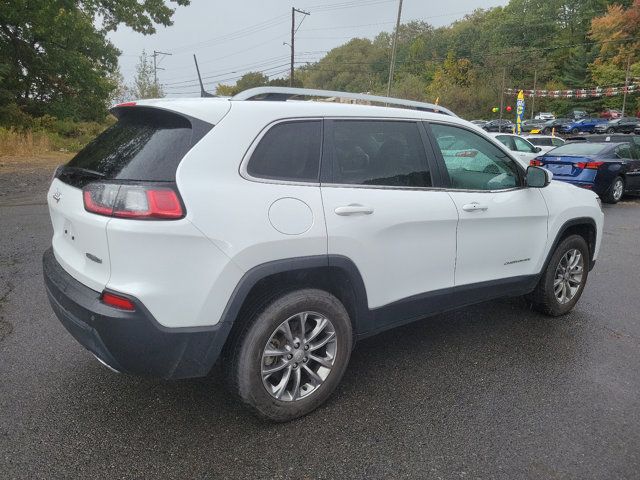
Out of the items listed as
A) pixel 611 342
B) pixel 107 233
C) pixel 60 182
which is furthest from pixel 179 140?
pixel 611 342

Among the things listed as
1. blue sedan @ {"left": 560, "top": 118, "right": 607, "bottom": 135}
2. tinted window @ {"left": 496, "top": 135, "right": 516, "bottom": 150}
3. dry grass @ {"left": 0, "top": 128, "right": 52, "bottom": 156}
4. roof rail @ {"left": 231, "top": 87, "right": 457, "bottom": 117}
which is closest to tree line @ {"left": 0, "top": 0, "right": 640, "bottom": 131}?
dry grass @ {"left": 0, "top": 128, "right": 52, "bottom": 156}

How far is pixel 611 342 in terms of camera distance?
3895 millimetres

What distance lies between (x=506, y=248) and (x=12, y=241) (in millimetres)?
6209

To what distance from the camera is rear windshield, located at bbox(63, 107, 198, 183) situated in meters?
2.41

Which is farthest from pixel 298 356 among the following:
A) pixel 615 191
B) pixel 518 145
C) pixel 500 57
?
pixel 500 57

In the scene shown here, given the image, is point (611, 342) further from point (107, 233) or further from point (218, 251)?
point (107, 233)

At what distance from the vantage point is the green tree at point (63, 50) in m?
18.4

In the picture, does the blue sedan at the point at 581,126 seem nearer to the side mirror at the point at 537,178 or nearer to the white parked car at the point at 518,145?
the white parked car at the point at 518,145

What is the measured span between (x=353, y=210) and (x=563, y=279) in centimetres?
254

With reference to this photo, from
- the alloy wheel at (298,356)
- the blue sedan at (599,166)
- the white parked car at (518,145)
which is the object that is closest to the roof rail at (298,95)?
the alloy wheel at (298,356)

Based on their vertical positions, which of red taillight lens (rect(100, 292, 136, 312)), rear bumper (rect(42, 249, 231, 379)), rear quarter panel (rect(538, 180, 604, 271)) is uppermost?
rear quarter panel (rect(538, 180, 604, 271))

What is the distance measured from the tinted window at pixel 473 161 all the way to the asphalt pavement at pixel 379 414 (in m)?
1.22

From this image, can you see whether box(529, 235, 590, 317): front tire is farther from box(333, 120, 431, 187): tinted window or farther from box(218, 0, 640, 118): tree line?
box(218, 0, 640, 118): tree line

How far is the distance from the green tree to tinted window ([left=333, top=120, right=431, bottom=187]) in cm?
1881
